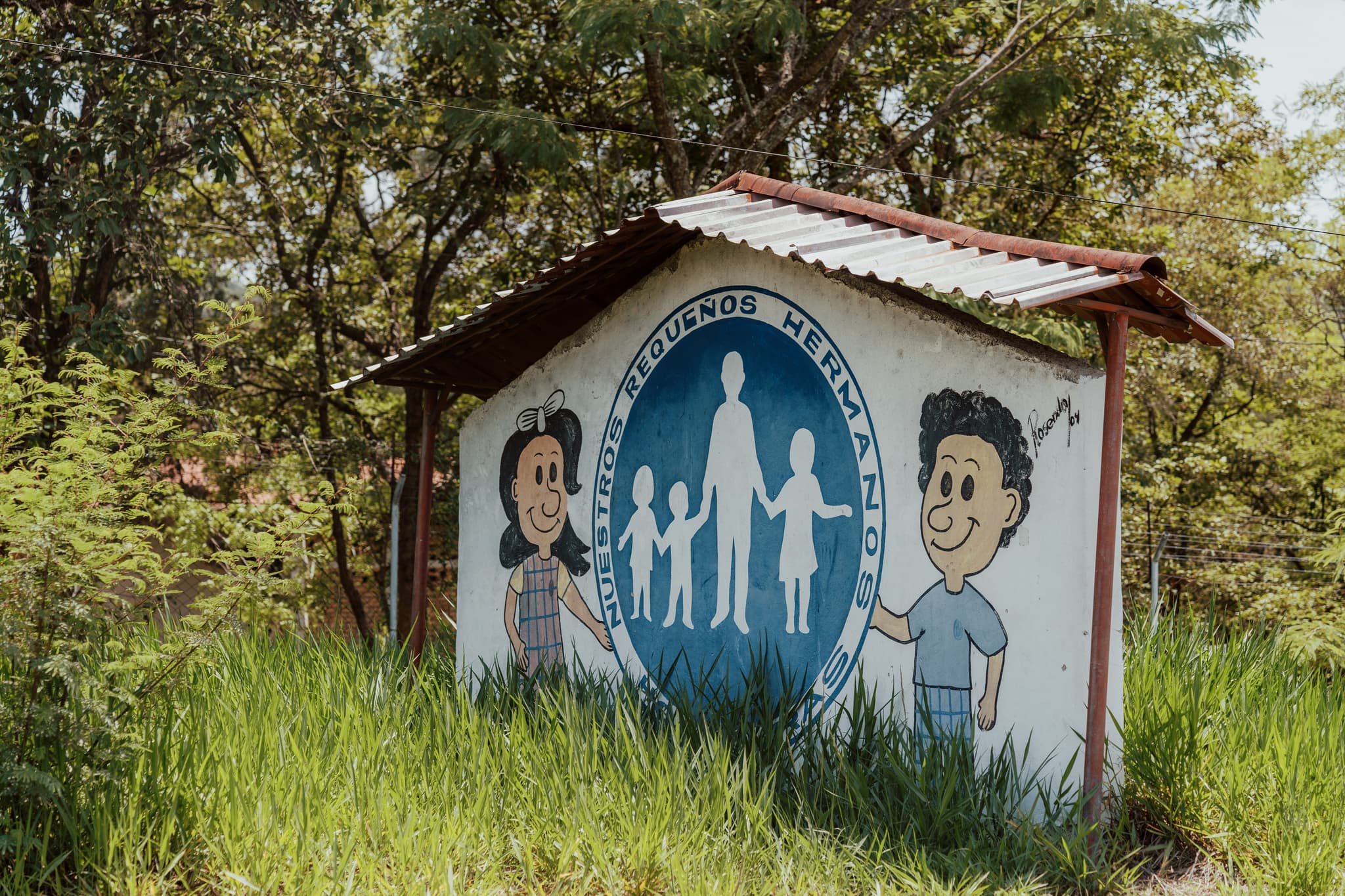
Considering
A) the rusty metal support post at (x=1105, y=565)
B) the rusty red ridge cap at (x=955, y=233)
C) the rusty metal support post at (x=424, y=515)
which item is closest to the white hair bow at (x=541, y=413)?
the rusty metal support post at (x=424, y=515)

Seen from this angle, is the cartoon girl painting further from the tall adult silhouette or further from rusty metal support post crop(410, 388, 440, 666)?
the tall adult silhouette

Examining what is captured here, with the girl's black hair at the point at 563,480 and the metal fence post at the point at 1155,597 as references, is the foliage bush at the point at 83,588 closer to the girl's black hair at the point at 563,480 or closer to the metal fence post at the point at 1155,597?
the girl's black hair at the point at 563,480

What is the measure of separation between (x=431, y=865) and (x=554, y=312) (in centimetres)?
415

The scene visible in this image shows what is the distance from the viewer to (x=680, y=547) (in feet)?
22.4

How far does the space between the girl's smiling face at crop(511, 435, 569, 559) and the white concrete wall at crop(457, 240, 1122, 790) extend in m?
0.20

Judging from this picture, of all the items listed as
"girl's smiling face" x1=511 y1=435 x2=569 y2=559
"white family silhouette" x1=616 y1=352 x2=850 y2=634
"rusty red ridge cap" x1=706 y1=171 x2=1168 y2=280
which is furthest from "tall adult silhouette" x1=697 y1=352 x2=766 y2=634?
"girl's smiling face" x1=511 y1=435 x2=569 y2=559

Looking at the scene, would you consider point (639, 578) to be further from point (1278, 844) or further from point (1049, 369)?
point (1278, 844)

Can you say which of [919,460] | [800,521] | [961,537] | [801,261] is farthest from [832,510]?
[801,261]

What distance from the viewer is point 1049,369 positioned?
17.5ft

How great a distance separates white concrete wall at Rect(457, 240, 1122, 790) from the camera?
207 inches

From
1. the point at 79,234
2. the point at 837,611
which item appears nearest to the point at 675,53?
the point at 79,234

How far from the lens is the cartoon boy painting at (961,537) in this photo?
5469mm

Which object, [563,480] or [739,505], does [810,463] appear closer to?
[739,505]
